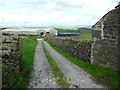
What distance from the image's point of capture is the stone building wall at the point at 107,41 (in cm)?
1096

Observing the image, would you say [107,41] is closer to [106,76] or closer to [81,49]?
[106,76]

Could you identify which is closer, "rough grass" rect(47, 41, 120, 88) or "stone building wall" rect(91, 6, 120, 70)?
"rough grass" rect(47, 41, 120, 88)

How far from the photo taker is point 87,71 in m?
11.4

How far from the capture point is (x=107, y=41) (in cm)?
1169

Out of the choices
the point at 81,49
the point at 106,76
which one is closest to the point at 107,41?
the point at 106,76

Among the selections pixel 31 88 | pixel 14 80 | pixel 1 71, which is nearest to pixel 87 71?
pixel 31 88

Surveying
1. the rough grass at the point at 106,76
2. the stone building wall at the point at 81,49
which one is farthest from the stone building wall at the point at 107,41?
the stone building wall at the point at 81,49

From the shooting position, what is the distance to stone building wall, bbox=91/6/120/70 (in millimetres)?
10961

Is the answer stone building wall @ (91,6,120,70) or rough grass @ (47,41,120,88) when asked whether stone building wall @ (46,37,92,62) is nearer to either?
stone building wall @ (91,6,120,70)

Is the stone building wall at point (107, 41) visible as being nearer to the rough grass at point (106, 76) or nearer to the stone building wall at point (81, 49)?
the rough grass at point (106, 76)

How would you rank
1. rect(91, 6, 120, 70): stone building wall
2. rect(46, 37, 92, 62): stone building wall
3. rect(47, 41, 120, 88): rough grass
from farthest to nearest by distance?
rect(46, 37, 92, 62): stone building wall
rect(91, 6, 120, 70): stone building wall
rect(47, 41, 120, 88): rough grass

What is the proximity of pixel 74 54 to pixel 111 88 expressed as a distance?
398 inches

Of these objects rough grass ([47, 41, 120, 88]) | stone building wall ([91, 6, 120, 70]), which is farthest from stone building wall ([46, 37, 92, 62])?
rough grass ([47, 41, 120, 88])

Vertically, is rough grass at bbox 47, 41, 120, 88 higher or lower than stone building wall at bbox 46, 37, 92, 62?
lower
